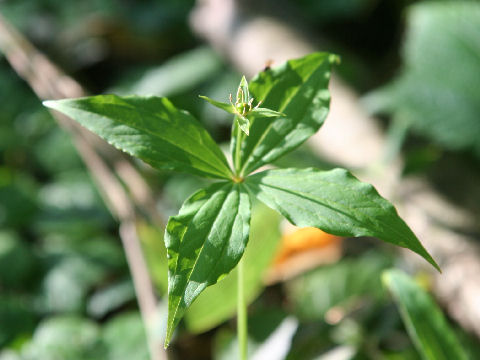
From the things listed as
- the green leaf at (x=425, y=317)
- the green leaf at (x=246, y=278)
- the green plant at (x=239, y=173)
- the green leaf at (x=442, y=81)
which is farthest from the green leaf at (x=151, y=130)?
the green leaf at (x=442, y=81)

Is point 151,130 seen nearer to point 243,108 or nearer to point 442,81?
point 243,108

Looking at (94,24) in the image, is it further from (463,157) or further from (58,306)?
(463,157)

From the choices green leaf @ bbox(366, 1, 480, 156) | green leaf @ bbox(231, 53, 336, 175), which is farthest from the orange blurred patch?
green leaf @ bbox(231, 53, 336, 175)

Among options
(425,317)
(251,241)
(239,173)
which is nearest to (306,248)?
(251,241)

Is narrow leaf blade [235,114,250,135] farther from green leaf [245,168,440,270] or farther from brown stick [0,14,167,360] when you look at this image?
brown stick [0,14,167,360]

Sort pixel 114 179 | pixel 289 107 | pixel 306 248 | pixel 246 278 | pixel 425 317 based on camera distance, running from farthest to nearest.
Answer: pixel 306 248 → pixel 114 179 → pixel 246 278 → pixel 425 317 → pixel 289 107

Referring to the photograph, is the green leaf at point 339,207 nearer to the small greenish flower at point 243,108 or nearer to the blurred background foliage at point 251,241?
the small greenish flower at point 243,108
